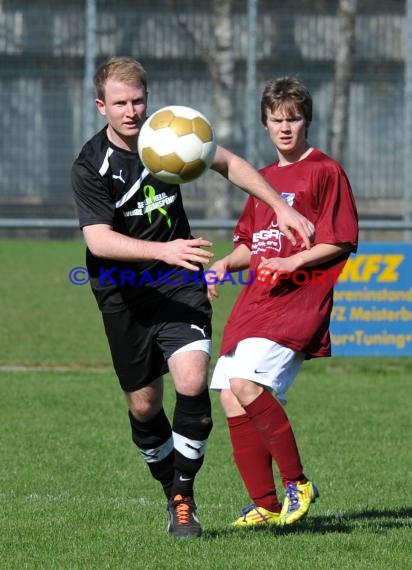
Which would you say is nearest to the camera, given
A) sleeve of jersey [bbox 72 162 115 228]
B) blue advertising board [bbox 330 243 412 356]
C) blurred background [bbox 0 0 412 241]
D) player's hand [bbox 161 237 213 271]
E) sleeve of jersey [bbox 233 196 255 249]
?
player's hand [bbox 161 237 213 271]

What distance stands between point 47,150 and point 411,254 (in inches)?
156

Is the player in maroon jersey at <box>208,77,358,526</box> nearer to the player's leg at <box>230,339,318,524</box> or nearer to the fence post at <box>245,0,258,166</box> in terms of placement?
the player's leg at <box>230,339,318,524</box>

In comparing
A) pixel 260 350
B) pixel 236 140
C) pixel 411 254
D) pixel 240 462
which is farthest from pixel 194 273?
pixel 236 140

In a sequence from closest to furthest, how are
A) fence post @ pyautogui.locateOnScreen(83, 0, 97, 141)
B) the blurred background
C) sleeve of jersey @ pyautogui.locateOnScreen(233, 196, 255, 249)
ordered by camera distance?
sleeve of jersey @ pyautogui.locateOnScreen(233, 196, 255, 249) → fence post @ pyautogui.locateOnScreen(83, 0, 97, 141) → the blurred background

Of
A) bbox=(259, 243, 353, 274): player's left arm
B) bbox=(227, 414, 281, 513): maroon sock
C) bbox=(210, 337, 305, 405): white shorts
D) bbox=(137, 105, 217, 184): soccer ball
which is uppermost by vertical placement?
bbox=(137, 105, 217, 184): soccer ball

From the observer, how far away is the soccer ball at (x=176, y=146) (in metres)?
5.29

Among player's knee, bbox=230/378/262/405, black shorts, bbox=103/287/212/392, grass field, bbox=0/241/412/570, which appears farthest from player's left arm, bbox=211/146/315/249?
grass field, bbox=0/241/412/570

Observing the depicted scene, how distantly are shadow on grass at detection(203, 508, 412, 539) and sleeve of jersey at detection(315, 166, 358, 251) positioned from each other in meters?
1.31

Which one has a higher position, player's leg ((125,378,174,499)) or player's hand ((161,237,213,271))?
player's hand ((161,237,213,271))

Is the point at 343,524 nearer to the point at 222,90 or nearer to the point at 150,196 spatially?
the point at 150,196

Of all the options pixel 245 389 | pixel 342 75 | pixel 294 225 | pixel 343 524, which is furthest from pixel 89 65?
pixel 294 225

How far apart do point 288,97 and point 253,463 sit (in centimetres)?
177

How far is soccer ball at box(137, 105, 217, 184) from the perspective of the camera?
208 inches

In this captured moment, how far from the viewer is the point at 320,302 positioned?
5934mm
